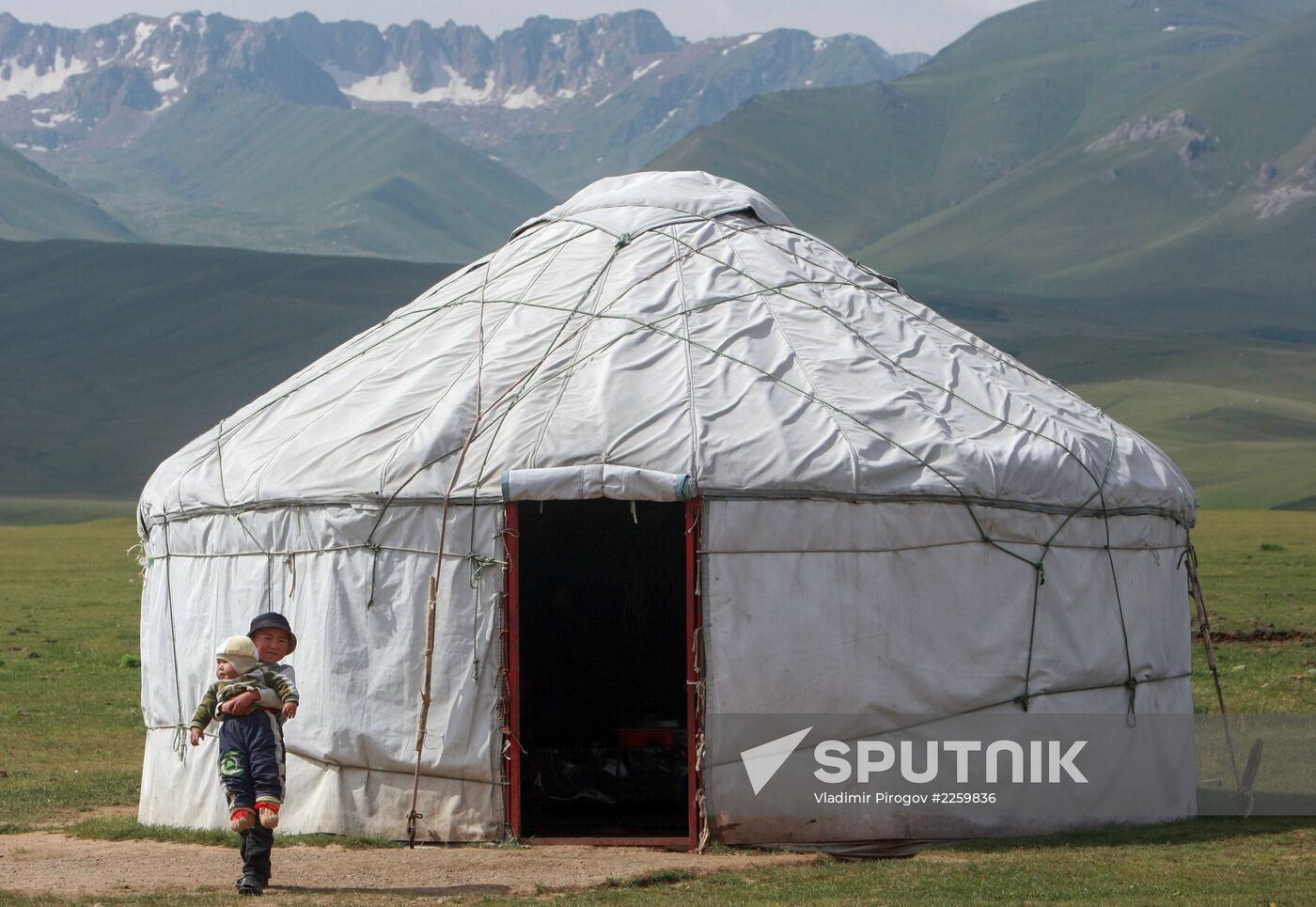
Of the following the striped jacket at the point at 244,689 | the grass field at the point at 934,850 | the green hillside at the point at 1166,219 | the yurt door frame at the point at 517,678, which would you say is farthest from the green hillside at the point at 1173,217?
the striped jacket at the point at 244,689

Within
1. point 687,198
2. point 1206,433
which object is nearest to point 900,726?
point 687,198

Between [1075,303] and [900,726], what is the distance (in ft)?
463

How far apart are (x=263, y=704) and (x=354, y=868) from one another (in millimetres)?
945

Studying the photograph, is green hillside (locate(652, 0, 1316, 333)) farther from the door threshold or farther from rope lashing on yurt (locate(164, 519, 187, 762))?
the door threshold

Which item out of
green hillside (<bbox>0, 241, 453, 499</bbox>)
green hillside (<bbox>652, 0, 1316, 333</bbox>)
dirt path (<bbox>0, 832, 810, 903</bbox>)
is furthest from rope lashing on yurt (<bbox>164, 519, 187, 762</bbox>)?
green hillside (<bbox>652, 0, 1316, 333</bbox>)

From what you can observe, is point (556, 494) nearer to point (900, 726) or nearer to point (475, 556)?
point (475, 556)

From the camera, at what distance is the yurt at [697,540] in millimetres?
8266

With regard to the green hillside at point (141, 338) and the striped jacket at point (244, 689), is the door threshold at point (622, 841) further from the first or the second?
the green hillside at point (141, 338)

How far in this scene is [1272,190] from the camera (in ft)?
547

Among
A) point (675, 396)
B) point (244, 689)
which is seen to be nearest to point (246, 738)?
point (244, 689)

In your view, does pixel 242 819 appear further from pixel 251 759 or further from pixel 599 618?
pixel 599 618

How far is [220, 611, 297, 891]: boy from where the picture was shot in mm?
7320

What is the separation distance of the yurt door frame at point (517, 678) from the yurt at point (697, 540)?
0.05ft

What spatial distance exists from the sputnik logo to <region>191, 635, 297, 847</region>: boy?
2.12 m
